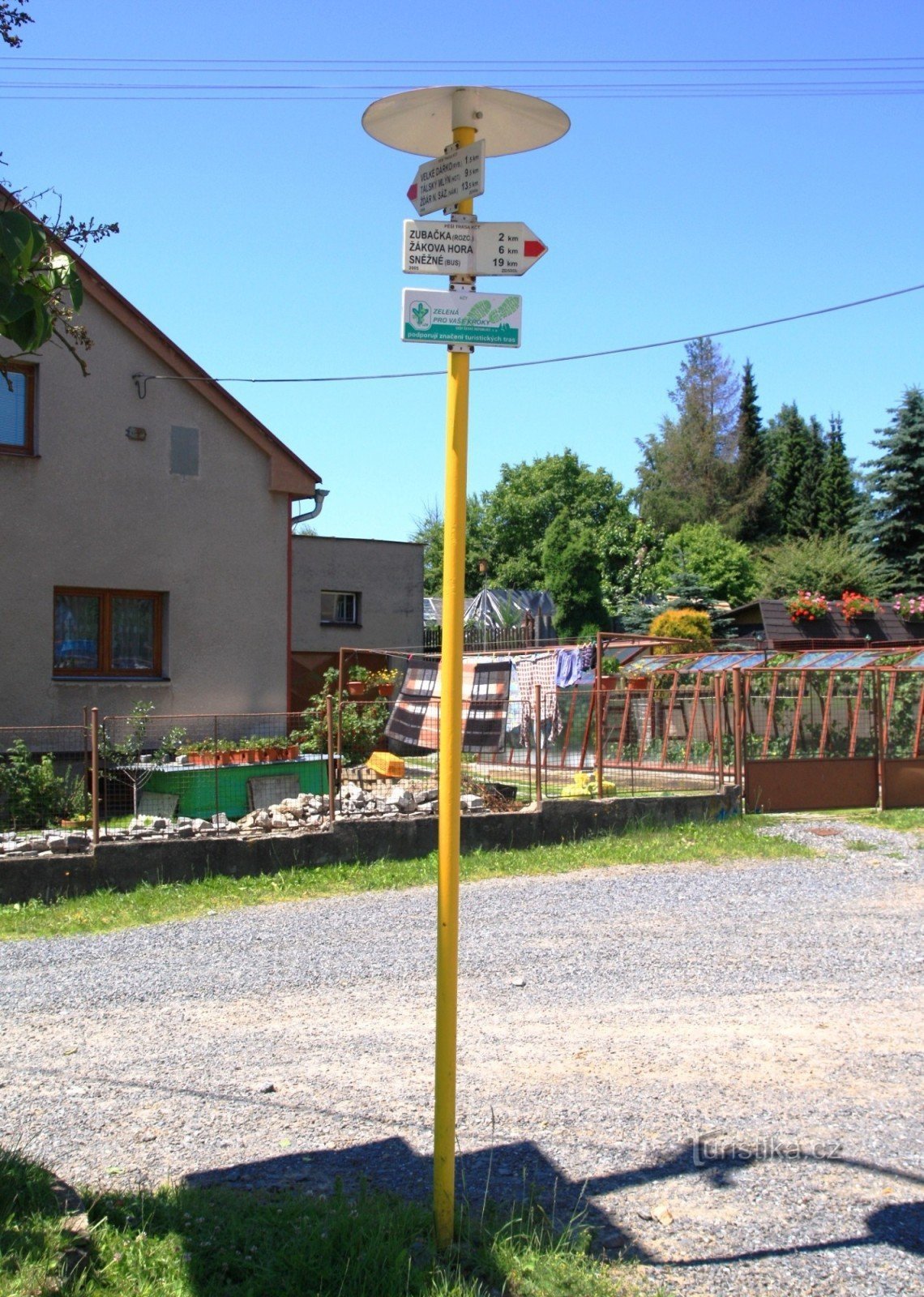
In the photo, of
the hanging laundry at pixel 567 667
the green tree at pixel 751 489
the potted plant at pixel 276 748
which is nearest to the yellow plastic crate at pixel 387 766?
the potted plant at pixel 276 748

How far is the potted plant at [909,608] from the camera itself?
28.5 metres

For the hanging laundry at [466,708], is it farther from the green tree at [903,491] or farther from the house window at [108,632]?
the green tree at [903,491]

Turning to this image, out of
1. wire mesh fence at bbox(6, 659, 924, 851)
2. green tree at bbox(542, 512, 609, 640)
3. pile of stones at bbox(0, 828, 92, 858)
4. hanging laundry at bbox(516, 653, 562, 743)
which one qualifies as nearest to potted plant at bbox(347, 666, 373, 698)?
wire mesh fence at bbox(6, 659, 924, 851)

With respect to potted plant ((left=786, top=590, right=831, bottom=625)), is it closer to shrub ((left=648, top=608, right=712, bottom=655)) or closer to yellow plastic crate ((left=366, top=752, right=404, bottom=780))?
shrub ((left=648, top=608, right=712, bottom=655))

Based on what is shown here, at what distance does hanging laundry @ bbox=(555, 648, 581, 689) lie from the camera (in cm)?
1661

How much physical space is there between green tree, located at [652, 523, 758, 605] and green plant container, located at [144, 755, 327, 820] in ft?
107

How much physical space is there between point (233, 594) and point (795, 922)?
9835mm

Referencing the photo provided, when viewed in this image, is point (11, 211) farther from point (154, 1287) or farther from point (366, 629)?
point (366, 629)

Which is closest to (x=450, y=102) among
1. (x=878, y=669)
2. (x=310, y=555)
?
(x=878, y=669)

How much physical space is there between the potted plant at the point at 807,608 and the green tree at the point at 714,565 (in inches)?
652

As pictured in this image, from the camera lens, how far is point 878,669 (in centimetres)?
1547

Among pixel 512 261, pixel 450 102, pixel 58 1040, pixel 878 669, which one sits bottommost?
pixel 58 1040

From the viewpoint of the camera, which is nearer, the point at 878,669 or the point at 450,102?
the point at 450,102

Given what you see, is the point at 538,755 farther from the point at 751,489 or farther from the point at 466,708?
the point at 751,489
